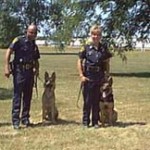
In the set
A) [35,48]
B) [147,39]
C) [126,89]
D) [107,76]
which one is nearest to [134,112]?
[107,76]

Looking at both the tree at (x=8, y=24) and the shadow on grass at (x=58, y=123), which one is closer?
the shadow on grass at (x=58, y=123)

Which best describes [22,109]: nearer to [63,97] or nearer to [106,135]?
[106,135]

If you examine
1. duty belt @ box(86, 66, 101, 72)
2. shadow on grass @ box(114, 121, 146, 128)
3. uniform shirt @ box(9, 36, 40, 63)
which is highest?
uniform shirt @ box(9, 36, 40, 63)

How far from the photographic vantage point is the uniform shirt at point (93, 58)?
10.8 meters

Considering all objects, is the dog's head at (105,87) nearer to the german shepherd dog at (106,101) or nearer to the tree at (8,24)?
the german shepherd dog at (106,101)

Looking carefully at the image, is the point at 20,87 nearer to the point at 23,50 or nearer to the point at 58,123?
the point at 23,50

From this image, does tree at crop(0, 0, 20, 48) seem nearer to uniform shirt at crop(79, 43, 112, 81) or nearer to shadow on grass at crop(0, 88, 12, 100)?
shadow on grass at crop(0, 88, 12, 100)

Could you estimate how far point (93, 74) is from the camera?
35.6 feet

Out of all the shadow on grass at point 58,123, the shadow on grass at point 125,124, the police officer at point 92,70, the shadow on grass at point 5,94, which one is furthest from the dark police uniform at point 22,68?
the shadow on grass at point 5,94

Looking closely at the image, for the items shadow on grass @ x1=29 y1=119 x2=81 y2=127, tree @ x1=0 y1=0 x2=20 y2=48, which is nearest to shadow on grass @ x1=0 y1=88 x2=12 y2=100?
shadow on grass @ x1=29 y1=119 x2=81 y2=127

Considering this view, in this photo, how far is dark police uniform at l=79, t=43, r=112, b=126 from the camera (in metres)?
10.8

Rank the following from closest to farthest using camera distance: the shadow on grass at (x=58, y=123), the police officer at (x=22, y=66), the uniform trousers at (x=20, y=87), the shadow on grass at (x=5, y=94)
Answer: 1. the police officer at (x=22, y=66)
2. the uniform trousers at (x=20, y=87)
3. the shadow on grass at (x=58, y=123)
4. the shadow on grass at (x=5, y=94)

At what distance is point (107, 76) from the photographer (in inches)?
435

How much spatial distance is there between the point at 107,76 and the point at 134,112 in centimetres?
300
